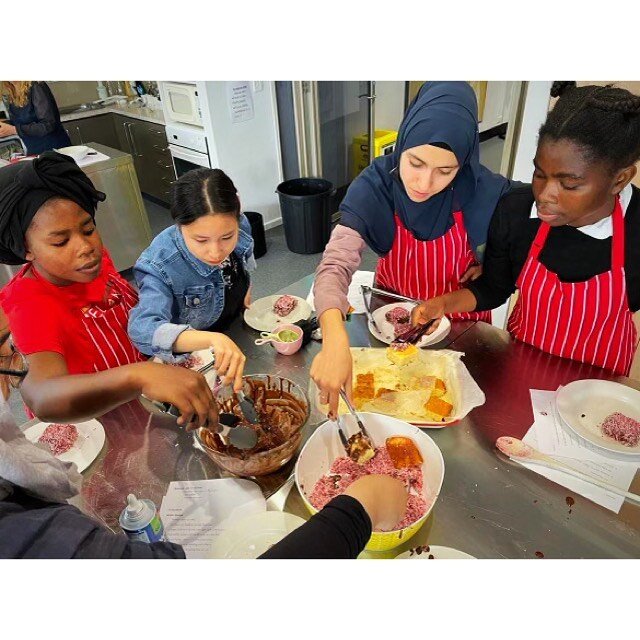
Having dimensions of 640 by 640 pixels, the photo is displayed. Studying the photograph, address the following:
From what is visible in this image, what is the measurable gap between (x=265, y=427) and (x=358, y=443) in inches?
10.0

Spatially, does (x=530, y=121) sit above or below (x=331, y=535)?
above

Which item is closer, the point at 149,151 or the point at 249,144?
the point at 249,144

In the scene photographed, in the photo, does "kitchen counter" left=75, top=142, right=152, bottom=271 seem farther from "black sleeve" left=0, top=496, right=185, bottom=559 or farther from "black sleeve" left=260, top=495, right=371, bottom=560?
"black sleeve" left=260, top=495, right=371, bottom=560

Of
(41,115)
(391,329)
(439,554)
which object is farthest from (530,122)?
(41,115)

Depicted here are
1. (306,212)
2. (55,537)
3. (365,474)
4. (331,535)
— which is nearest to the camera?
(55,537)

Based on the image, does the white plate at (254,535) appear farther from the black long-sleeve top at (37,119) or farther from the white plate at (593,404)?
the black long-sleeve top at (37,119)

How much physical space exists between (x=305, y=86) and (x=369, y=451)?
359 cm

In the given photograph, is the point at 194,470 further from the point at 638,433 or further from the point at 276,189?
the point at 276,189

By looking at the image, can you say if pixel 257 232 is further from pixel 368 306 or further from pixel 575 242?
pixel 575 242

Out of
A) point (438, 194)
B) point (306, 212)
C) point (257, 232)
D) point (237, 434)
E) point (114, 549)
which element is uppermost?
point (438, 194)

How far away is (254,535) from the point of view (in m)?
0.96

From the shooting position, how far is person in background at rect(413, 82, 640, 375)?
44.1 inches

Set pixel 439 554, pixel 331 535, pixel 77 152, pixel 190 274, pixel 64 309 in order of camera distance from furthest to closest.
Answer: pixel 77 152 < pixel 190 274 < pixel 64 309 < pixel 439 554 < pixel 331 535

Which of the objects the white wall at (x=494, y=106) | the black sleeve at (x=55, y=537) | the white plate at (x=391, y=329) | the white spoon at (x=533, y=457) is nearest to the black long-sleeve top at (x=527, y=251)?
the white plate at (x=391, y=329)
